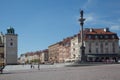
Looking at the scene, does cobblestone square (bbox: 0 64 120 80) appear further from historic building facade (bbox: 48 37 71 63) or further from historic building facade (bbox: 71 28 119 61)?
historic building facade (bbox: 48 37 71 63)

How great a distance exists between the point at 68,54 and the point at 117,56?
3205cm

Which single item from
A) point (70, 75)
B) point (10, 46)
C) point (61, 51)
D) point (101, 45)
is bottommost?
point (70, 75)

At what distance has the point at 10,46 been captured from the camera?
111m

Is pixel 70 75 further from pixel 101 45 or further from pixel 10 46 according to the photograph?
pixel 10 46

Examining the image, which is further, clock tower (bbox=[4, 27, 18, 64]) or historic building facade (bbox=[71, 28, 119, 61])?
clock tower (bbox=[4, 27, 18, 64])

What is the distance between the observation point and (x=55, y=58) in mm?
151625

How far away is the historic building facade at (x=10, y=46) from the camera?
110 metres

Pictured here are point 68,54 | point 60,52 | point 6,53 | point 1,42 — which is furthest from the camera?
point 60,52

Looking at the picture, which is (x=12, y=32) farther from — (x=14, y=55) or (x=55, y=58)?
(x=55, y=58)

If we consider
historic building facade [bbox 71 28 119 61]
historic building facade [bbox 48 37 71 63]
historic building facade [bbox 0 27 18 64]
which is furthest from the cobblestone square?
historic building facade [bbox 48 37 71 63]

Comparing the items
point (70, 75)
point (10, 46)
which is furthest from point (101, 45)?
point (70, 75)

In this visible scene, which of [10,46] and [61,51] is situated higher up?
[10,46]

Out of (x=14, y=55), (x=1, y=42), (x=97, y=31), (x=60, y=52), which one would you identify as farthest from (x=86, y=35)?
(x=60, y=52)

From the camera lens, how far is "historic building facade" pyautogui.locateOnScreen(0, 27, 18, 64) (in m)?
110
